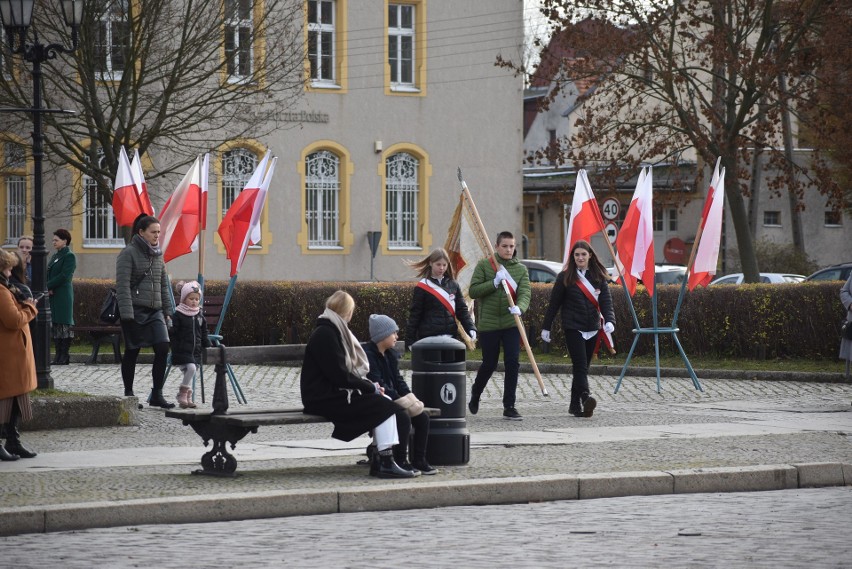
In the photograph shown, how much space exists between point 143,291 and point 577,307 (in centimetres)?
426

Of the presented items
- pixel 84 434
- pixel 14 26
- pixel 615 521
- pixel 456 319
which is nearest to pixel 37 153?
pixel 14 26

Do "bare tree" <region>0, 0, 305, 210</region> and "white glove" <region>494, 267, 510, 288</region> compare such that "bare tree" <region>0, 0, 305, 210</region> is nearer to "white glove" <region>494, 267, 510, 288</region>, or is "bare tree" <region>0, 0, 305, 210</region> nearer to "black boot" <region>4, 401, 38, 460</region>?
"white glove" <region>494, 267, 510, 288</region>

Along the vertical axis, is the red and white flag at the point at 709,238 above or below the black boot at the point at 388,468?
above

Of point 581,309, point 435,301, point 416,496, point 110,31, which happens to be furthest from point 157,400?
point 110,31

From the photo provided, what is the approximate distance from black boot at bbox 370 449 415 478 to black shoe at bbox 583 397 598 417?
15.6ft

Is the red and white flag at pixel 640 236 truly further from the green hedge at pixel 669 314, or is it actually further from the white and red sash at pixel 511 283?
the white and red sash at pixel 511 283

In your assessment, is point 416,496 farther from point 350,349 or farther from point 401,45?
point 401,45

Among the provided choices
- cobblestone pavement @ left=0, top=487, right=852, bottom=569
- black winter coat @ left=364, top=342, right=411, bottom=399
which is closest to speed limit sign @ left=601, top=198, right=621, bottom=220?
black winter coat @ left=364, top=342, right=411, bottom=399

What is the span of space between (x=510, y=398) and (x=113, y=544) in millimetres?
7109

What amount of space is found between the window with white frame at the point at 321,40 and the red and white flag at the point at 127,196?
21.0 meters

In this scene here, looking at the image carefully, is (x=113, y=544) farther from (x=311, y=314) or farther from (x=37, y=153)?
(x=311, y=314)

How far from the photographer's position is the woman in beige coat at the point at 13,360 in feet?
35.8

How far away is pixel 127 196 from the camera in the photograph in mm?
16891

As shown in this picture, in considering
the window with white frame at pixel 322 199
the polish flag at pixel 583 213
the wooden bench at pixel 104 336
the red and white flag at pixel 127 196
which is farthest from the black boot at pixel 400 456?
the window with white frame at pixel 322 199
